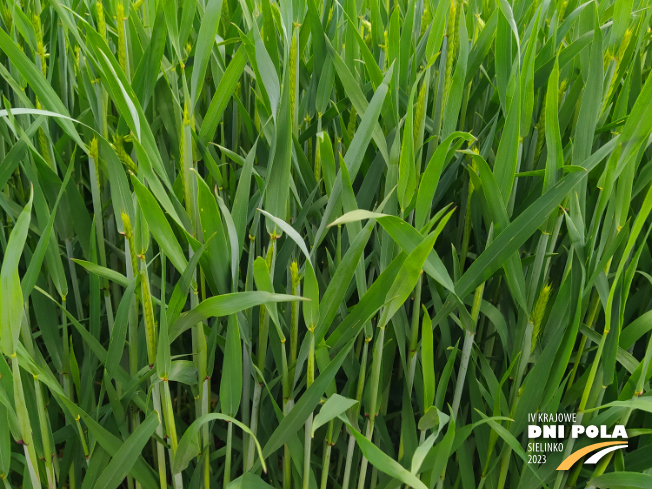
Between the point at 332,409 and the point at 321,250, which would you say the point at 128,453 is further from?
the point at 321,250

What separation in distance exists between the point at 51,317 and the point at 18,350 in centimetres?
14

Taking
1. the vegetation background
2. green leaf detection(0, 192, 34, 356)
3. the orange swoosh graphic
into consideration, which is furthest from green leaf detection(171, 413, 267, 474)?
the orange swoosh graphic

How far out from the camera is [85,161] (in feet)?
2.48

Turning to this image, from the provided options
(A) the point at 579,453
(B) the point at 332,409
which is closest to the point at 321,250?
(B) the point at 332,409

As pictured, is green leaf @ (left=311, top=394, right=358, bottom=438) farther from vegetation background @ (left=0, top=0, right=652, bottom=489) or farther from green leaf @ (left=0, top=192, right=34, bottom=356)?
green leaf @ (left=0, top=192, right=34, bottom=356)

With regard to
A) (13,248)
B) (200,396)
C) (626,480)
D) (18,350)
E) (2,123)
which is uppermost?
(2,123)

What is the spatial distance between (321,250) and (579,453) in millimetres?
379

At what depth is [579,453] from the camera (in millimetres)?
580

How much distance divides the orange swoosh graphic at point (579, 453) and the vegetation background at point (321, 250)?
0.5 inches

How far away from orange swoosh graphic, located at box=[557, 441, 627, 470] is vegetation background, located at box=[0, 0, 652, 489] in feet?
0.04

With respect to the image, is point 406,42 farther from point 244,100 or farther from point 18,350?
point 18,350

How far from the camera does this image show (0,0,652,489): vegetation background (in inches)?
19.4

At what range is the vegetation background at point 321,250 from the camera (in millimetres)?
493

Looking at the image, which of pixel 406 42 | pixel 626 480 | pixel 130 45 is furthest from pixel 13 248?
pixel 626 480
